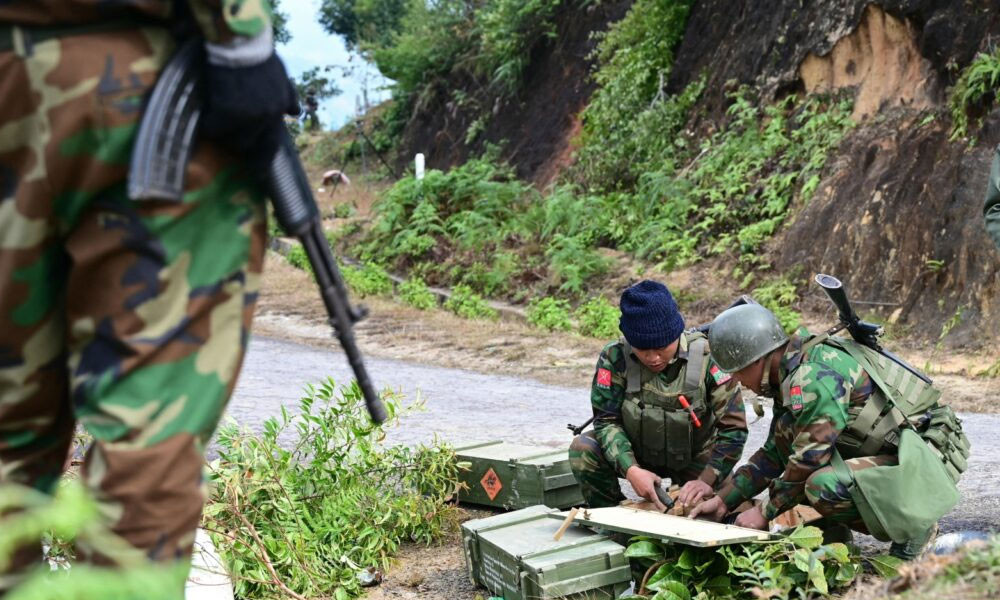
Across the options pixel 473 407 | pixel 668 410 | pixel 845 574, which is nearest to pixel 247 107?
pixel 845 574

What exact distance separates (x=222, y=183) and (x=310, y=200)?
23 cm

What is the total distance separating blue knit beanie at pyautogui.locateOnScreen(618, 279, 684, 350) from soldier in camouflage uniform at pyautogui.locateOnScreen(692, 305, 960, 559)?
0.43m

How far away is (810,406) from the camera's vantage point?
4109 millimetres

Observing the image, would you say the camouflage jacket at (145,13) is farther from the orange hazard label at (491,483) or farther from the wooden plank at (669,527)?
the orange hazard label at (491,483)

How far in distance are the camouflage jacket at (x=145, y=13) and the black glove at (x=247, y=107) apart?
0.22 feet

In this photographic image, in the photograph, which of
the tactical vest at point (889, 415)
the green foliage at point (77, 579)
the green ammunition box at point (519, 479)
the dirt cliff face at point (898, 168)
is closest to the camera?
the green foliage at point (77, 579)

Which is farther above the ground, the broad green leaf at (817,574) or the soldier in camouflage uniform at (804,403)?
the soldier in camouflage uniform at (804,403)

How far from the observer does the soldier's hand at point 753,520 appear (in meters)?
4.30

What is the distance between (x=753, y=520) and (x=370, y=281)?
10.8 metres

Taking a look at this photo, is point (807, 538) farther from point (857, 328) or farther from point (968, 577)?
point (968, 577)

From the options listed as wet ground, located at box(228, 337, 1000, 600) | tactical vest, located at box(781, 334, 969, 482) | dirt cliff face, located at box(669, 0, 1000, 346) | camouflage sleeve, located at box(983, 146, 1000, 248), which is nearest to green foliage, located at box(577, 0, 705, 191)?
dirt cliff face, located at box(669, 0, 1000, 346)

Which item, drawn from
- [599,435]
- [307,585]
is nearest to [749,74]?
[599,435]

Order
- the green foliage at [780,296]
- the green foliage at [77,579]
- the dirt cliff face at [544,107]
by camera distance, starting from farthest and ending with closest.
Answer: the dirt cliff face at [544,107]
the green foliage at [780,296]
the green foliage at [77,579]

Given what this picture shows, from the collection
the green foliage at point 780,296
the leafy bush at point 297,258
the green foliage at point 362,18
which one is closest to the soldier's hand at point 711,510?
the green foliage at point 780,296
